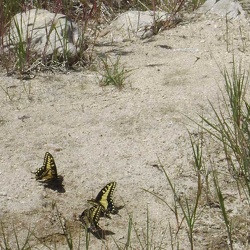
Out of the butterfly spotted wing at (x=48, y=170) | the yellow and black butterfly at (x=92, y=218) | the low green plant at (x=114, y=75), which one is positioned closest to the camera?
the yellow and black butterfly at (x=92, y=218)

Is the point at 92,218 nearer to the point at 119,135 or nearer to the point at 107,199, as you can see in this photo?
the point at 107,199

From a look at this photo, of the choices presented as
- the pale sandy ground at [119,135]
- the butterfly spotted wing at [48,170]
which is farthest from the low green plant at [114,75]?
the butterfly spotted wing at [48,170]

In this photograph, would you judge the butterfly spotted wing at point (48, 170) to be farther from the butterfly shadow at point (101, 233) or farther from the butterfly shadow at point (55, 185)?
the butterfly shadow at point (101, 233)

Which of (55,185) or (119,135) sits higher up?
(119,135)

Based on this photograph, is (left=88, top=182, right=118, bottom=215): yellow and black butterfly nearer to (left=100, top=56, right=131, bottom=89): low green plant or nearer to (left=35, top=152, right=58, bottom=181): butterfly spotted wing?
(left=35, top=152, right=58, bottom=181): butterfly spotted wing

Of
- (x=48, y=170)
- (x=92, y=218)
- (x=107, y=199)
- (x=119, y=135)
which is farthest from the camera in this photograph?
(x=119, y=135)

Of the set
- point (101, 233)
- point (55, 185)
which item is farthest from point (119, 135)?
point (101, 233)

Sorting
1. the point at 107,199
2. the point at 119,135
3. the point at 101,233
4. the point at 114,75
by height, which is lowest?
the point at 101,233
